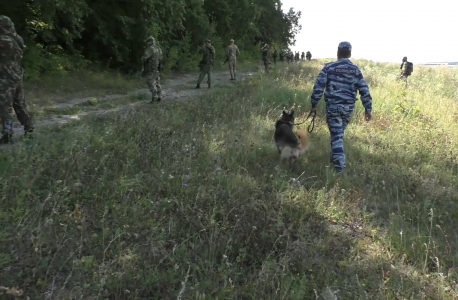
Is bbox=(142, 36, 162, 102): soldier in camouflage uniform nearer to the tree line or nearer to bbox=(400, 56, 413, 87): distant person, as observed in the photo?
the tree line

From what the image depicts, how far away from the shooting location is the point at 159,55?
959cm

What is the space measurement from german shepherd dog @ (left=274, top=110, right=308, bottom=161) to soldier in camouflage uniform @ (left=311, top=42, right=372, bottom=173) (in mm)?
495

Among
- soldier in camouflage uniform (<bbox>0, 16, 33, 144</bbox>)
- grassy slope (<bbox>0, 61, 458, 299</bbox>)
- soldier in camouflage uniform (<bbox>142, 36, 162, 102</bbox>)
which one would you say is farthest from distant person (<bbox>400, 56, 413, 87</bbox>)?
soldier in camouflage uniform (<bbox>0, 16, 33, 144</bbox>)

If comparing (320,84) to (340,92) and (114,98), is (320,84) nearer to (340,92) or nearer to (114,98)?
(340,92)

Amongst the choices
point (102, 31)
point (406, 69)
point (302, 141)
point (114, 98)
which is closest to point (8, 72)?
point (302, 141)

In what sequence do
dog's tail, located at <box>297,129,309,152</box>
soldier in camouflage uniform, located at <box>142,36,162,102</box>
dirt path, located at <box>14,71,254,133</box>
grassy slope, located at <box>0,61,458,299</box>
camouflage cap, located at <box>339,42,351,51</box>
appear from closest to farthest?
grassy slope, located at <box>0,61,458,299</box> < camouflage cap, located at <box>339,42,351,51</box> < dog's tail, located at <box>297,129,309,152</box> < dirt path, located at <box>14,71,254,133</box> < soldier in camouflage uniform, located at <box>142,36,162,102</box>

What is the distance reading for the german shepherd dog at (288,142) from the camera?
17.9 ft

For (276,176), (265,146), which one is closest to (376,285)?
(276,176)

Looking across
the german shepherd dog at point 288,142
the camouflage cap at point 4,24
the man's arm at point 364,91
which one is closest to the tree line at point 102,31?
the camouflage cap at point 4,24

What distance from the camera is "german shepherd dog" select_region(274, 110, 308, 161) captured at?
17.9 ft

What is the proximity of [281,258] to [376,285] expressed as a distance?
84cm

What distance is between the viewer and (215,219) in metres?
3.85

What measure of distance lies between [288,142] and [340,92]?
112cm

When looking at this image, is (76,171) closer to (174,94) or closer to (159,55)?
(159,55)
